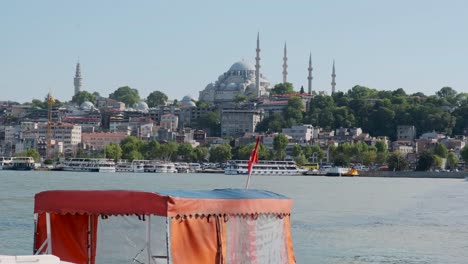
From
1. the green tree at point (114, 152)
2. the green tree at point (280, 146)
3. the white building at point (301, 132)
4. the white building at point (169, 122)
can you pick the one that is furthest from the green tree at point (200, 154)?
the white building at point (169, 122)

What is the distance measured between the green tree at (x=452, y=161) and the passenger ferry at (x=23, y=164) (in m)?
50.5

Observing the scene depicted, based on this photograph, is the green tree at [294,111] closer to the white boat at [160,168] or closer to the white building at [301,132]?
the white building at [301,132]

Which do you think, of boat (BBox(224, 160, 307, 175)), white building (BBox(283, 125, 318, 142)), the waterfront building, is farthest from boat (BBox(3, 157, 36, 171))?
white building (BBox(283, 125, 318, 142))

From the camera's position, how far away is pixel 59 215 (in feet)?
37.6

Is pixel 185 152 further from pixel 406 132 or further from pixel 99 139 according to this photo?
pixel 406 132

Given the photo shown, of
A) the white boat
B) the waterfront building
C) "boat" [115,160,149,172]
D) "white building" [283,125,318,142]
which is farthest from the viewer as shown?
the waterfront building

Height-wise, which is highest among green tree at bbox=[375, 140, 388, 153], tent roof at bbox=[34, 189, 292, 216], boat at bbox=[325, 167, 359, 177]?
green tree at bbox=[375, 140, 388, 153]

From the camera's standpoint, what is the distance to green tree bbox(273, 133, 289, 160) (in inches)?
5529

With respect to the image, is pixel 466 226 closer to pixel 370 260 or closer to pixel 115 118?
pixel 370 260

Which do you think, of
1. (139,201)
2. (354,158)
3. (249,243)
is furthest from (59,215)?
(354,158)

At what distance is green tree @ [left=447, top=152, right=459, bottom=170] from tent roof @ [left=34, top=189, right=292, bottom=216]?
126 metres

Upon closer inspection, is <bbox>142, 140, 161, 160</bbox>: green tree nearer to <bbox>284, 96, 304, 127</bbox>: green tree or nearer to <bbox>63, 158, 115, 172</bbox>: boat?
<bbox>63, 158, 115, 172</bbox>: boat

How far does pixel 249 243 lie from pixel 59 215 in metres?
2.06

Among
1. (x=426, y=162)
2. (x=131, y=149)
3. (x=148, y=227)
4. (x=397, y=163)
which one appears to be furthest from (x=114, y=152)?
(x=148, y=227)
